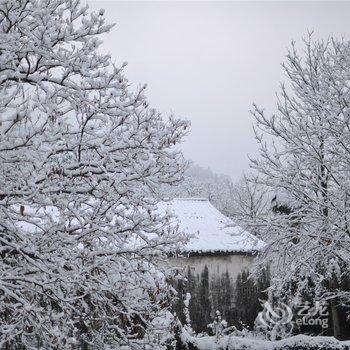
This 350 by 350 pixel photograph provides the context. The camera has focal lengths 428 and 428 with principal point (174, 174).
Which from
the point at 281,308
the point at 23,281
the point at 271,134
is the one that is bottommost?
the point at 281,308

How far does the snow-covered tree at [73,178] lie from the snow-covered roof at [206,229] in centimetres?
942

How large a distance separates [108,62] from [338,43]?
24.8 feet

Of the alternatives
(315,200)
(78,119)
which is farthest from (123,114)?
Answer: (315,200)

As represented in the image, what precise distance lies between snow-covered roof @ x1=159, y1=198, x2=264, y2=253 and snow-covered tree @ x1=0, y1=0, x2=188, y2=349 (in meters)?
9.42

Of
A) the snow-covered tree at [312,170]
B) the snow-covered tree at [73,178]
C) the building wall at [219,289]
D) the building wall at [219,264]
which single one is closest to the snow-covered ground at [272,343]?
the snow-covered tree at [312,170]

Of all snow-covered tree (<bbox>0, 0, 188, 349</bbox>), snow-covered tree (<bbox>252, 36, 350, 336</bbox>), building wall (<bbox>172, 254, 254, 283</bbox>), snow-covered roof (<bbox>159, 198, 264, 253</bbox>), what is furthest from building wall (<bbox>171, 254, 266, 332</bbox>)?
snow-covered tree (<bbox>0, 0, 188, 349</bbox>)

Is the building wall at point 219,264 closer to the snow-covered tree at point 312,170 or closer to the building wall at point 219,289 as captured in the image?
the building wall at point 219,289

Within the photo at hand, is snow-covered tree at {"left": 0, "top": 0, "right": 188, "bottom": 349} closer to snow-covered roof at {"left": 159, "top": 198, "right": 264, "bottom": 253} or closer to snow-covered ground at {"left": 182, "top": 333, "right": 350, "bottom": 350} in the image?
snow-covered ground at {"left": 182, "top": 333, "right": 350, "bottom": 350}

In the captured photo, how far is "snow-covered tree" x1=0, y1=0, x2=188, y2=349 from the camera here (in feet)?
16.3

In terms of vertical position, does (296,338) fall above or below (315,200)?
below

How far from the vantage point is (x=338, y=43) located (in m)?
11.2

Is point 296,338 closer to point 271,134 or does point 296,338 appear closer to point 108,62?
point 271,134

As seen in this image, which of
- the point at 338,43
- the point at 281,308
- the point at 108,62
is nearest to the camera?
the point at 108,62

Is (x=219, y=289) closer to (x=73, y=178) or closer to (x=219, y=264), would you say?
(x=219, y=264)
